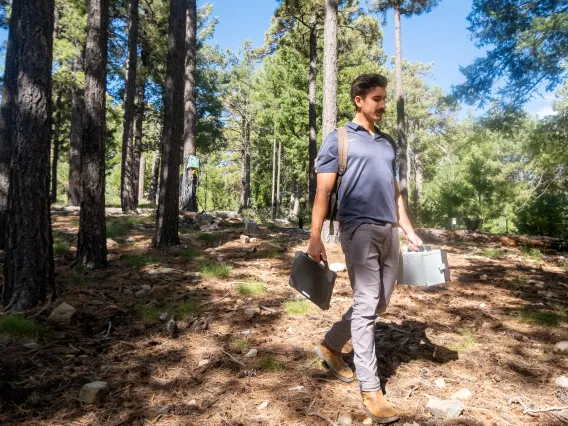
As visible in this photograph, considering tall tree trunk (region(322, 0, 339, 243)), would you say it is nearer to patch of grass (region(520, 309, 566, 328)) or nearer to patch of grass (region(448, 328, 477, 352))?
patch of grass (region(520, 309, 566, 328))

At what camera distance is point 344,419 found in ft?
8.15

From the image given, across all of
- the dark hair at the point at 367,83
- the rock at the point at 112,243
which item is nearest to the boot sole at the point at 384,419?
the dark hair at the point at 367,83

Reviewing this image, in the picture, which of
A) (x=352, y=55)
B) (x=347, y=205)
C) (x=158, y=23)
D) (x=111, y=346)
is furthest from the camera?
(x=352, y=55)

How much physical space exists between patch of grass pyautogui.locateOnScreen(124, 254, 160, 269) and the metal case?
461cm

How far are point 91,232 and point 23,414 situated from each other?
383 centimetres

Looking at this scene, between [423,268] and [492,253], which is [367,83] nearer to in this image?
[423,268]

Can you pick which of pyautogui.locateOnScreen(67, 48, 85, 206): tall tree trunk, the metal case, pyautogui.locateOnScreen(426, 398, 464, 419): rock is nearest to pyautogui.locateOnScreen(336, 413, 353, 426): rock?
pyautogui.locateOnScreen(426, 398, 464, 419): rock

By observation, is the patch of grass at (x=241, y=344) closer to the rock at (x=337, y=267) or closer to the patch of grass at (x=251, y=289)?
the patch of grass at (x=251, y=289)

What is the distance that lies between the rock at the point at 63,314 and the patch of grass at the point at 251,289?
194 centimetres

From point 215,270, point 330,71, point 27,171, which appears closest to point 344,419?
point 215,270

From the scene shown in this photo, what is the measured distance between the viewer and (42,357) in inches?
129

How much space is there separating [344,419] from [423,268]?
1178mm

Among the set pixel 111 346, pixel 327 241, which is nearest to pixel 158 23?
pixel 327 241

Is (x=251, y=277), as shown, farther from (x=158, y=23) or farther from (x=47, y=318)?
(x=158, y=23)
